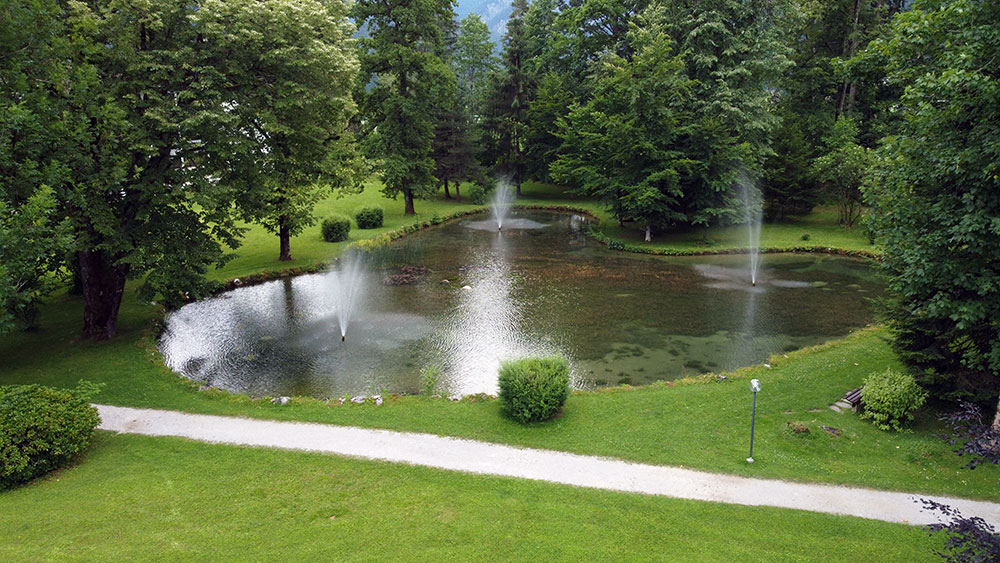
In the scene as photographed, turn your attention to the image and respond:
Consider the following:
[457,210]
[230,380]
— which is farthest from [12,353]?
[457,210]

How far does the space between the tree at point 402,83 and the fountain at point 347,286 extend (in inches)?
389

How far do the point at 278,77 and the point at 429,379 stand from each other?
1058 cm

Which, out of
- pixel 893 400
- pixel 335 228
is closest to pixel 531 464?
pixel 893 400

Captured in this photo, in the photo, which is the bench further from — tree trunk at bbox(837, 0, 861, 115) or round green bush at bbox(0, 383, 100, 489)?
tree trunk at bbox(837, 0, 861, 115)

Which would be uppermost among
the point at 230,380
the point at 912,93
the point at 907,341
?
the point at 912,93

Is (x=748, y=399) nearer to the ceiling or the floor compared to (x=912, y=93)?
nearer to the floor

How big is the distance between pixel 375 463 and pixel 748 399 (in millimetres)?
8457

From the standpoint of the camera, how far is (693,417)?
1228cm

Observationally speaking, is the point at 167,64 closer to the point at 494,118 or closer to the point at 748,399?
the point at 748,399

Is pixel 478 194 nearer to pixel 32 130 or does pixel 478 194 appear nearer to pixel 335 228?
pixel 335 228

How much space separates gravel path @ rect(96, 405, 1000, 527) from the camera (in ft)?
30.2

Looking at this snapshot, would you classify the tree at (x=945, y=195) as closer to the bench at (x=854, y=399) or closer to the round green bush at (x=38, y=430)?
the bench at (x=854, y=399)

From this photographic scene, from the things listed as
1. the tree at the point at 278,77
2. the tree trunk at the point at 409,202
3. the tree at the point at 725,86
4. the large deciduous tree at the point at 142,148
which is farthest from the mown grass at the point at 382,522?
the tree trunk at the point at 409,202

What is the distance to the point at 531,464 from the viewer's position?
10594 mm
